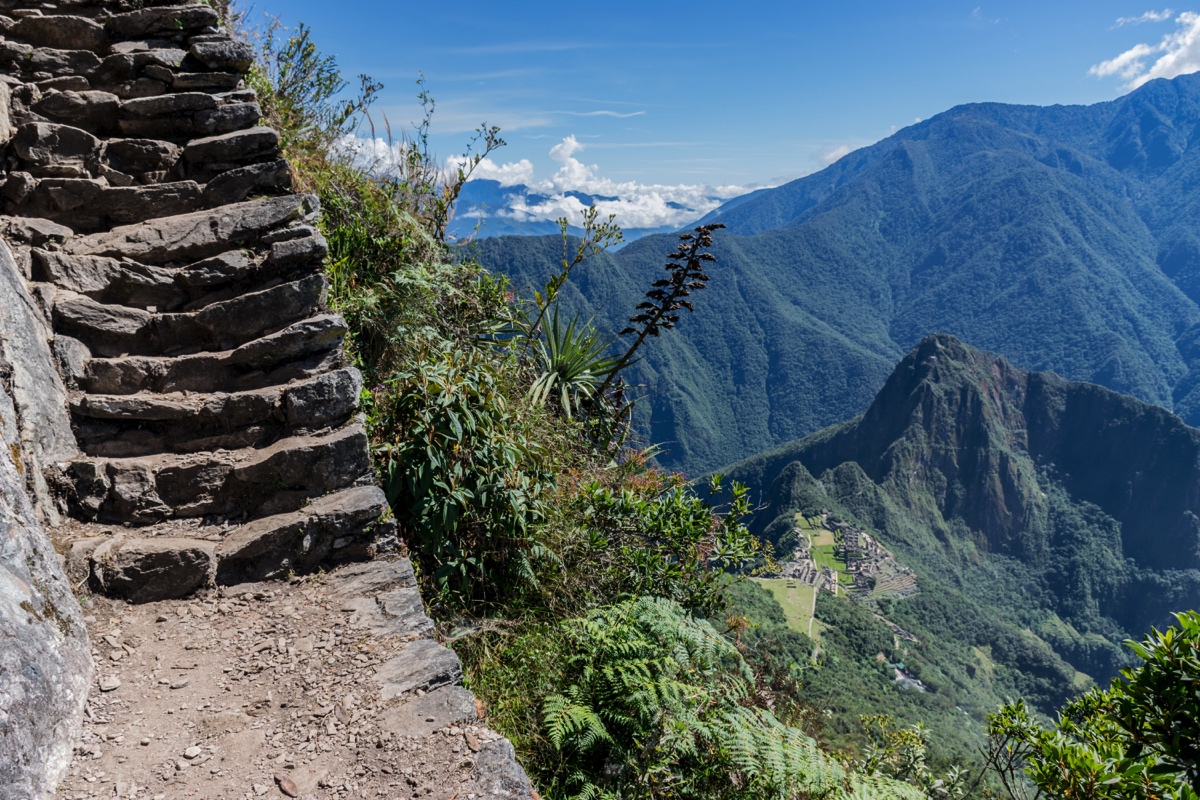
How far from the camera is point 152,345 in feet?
13.2

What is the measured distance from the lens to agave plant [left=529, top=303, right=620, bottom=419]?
657cm

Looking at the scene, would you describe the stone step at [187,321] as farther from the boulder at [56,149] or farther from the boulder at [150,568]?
the boulder at [150,568]

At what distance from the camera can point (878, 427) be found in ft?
Result: 431

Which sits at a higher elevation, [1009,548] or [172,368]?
[172,368]

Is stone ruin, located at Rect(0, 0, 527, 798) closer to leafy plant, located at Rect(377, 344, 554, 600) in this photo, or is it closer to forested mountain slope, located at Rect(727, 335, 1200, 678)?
leafy plant, located at Rect(377, 344, 554, 600)

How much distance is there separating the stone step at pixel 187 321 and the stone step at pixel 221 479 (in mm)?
843

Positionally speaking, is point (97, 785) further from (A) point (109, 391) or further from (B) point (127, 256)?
(B) point (127, 256)

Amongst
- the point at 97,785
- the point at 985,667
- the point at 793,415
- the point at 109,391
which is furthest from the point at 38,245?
the point at 793,415

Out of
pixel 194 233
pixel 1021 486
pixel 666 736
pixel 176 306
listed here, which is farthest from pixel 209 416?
pixel 1021 486

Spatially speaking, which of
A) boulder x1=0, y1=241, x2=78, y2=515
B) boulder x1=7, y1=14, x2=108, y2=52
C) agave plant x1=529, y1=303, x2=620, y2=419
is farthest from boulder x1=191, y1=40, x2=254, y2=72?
agave plant x1=529, y1=303, x2=620, y2=419

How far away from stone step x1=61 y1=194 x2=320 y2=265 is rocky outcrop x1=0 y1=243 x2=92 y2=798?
630 mm

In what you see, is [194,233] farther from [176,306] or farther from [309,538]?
[309,538]

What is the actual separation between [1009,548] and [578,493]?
140 m

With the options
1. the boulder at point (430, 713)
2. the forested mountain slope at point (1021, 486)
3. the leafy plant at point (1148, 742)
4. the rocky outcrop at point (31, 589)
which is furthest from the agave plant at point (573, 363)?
the forested mountain slope at point (1021, 486)
